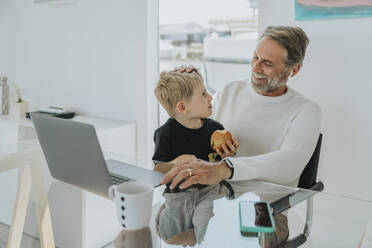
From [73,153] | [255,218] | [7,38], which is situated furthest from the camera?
[7,38]

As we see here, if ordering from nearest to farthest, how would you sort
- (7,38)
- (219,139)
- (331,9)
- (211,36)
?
(219,139) → (331,9) → (211,36) → (7,38)

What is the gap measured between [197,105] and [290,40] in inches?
19.3

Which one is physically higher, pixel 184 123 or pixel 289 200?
pixel 184 123

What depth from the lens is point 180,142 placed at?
1.54 m

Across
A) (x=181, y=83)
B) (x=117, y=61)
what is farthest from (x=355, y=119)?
(x=117, y=61)

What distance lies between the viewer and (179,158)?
1.47 meters

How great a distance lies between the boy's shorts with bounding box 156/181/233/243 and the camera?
1.01 meters

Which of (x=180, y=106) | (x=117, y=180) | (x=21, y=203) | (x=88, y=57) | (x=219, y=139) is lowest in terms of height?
(x=21, y=203)

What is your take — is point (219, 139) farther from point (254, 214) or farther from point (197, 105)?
point (254, 214)

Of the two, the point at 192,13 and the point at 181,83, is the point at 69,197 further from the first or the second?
the point at 192,13

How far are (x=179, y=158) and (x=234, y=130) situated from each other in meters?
0.42

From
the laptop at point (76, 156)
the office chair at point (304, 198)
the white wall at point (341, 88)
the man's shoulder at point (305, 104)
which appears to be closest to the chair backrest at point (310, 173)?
the office chair at point (304, 198)

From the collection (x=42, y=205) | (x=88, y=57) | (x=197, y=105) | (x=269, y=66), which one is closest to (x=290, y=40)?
(x=269, y=66)

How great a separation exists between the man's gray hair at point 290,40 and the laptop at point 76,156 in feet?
2.53
